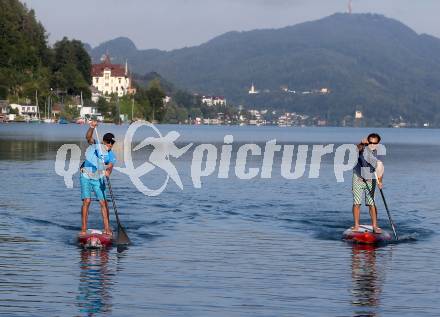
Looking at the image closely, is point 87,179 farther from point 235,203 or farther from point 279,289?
point 235,203

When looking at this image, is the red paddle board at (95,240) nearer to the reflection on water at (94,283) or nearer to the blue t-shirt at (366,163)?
the reflection on water at (94,283)

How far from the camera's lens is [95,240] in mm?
21625

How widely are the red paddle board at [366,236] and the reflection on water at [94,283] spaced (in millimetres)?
6418

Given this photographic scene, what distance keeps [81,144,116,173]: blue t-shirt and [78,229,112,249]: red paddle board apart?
1.52m

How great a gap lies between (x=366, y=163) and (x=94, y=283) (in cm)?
859

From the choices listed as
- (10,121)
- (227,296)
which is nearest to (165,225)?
(227,296)

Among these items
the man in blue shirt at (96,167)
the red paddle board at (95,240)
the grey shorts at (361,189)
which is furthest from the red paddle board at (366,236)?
the man in blue shirt at (96,167)

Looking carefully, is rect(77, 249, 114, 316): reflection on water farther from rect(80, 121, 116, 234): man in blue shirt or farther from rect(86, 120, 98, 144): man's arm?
rect(86, 120, 98, 144): man's arm

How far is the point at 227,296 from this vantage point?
655 inches

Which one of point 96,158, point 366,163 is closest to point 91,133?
point 96,158

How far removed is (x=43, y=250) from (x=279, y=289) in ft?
20.8

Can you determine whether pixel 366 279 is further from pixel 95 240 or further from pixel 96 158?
pixel 96 158

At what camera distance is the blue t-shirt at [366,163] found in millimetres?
23078

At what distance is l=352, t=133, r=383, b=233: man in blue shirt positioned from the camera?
23.1m
